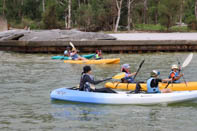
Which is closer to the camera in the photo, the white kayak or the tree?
the white kayak

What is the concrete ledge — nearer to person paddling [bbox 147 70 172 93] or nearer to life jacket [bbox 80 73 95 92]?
person paddling [bbox 147 70 172 93]

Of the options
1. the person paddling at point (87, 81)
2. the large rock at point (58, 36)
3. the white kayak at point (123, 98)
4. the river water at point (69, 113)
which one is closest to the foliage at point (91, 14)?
the large rock at point (58, 36)

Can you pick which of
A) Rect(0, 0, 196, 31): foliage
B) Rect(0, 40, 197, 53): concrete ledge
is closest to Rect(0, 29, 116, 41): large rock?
Rect(0, 40, 197, 53): concrete ledge

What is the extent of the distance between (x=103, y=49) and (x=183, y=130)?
20293mm

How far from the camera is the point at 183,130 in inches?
390

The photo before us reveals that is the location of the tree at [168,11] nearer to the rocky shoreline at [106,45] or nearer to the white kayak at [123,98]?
the rocky shoreline at [106,45]

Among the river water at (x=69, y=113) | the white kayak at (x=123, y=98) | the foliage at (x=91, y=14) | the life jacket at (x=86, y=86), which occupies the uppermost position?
the foliage at (x=91, y=14)

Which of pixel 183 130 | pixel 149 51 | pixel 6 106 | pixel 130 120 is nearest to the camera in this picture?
pixel 183 130

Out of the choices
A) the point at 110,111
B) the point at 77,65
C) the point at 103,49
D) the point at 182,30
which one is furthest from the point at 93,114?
the point at 182,30

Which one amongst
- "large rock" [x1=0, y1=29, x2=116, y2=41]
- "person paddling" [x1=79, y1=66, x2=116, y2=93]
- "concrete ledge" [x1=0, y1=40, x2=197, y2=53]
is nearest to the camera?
"person paddling" [x1=79, y1=66, x2=116, y2=93]

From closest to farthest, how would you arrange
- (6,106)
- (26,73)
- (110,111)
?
(110,111)
(6,106)
(26,73)

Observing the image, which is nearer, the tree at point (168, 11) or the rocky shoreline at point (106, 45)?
the rocky shoreline at point (106, 45)

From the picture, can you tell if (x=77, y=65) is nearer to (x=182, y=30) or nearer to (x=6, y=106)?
(x=6, y=106)

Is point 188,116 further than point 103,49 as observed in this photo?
No
